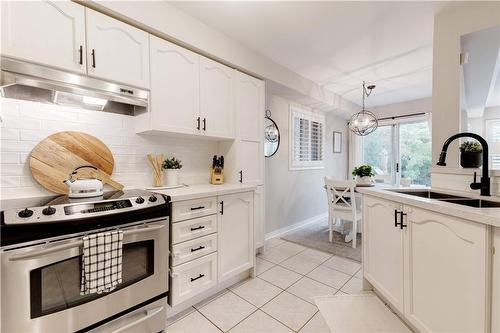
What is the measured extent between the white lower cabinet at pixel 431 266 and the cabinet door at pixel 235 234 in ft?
3.66

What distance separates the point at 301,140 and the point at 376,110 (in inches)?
94.8

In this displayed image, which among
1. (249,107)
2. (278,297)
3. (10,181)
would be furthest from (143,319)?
(249,107)

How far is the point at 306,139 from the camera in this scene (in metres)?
4.10

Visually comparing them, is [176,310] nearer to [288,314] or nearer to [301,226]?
[288,314]

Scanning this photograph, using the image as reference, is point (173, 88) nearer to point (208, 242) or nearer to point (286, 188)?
point (208, 242)

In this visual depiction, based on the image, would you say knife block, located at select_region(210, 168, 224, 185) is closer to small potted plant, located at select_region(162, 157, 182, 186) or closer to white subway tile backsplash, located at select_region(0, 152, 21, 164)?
small potted plant, located at select_region(162, 157, 182, 186)

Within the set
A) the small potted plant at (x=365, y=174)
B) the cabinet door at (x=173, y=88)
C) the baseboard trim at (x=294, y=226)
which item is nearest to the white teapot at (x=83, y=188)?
the cabinet door at (x=173, y=88)

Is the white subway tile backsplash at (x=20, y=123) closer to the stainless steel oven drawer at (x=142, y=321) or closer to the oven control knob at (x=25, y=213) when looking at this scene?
the oven control knob at (x=25, y=213)

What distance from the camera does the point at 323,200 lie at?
4.63 m

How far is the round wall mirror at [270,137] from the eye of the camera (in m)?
3.27

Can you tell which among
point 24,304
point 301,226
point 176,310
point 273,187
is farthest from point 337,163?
point 24,304

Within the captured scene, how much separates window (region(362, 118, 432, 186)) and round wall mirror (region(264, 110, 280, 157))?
2.33 m

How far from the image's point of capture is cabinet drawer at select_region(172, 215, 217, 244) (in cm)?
162

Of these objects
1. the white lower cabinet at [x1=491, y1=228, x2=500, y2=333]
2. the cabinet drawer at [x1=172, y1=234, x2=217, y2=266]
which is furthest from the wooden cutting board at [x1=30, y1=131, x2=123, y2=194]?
the white lower cabinet at [x1=491, y1=228, x2=500, y2=333]
